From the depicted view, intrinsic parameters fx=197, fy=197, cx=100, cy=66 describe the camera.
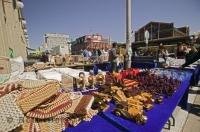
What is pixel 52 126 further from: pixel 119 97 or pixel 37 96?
pixel 119 97

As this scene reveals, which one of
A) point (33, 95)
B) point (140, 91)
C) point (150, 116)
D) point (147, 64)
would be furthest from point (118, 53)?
point (33, 95)

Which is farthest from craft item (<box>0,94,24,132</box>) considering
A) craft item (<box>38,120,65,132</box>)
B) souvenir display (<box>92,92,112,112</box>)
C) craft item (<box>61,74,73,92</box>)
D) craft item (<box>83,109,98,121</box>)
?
craft item (<box>61,74,73,92</box>)

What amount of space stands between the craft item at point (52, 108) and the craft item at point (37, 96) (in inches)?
2.6

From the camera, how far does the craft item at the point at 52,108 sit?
1.82 m

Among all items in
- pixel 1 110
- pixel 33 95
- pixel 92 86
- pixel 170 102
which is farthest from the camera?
pixel 92 86

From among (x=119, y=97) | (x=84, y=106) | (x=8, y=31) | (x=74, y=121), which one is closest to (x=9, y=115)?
(x=74, y=121)

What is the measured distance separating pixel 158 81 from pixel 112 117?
4.69 ft

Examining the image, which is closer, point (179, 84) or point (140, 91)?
point (140, 91)

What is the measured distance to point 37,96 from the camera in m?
1.83

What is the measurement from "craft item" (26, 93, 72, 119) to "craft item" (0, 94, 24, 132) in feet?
0.70

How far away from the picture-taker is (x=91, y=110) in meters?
2.26

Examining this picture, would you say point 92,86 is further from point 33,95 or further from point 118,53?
point 118,53

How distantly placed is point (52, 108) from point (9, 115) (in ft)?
1.53

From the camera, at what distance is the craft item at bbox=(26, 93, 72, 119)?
71.6 inches
